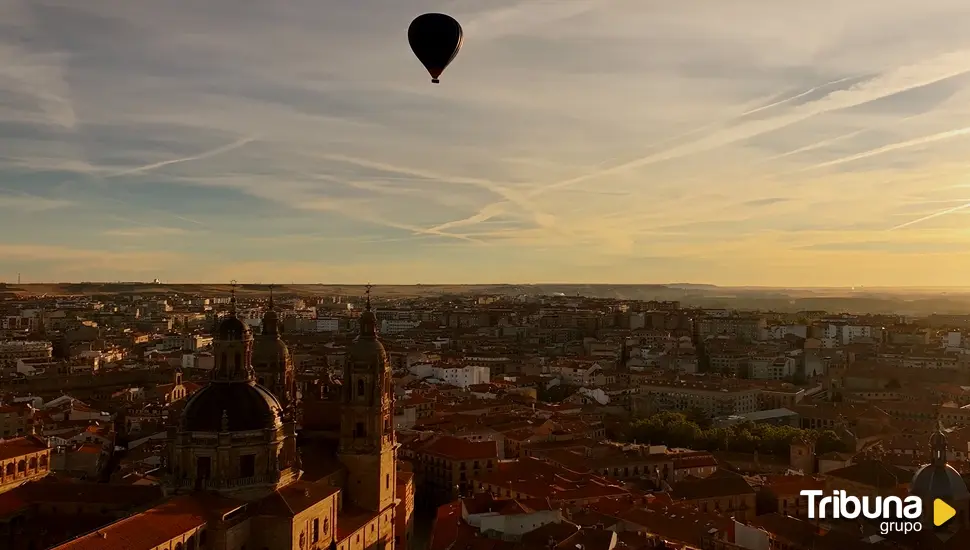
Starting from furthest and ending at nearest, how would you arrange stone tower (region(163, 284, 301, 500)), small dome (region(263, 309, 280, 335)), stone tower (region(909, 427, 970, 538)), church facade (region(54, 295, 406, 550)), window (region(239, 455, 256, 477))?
small dome (region(263, 309, 280, 335))
stone tower (region(909, 427, 970, 538))
window (region(239, 455, 256, 477))
stone tower (region(163, 284, 301, 500))
church facade (region(54, 295, 406, 550))

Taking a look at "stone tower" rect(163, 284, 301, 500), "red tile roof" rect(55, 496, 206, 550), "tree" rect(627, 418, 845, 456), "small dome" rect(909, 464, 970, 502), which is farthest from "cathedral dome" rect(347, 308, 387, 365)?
"tree" rect(627, 418, 845, 456)

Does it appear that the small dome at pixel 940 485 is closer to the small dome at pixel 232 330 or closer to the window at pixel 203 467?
the small dome at pixel 232 330

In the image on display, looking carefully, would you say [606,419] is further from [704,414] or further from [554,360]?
[554,360]

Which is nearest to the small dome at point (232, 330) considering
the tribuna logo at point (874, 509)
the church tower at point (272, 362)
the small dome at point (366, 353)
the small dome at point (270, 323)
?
the small dome at point (366, 353)

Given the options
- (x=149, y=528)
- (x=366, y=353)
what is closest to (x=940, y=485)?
(x=366, y=353)

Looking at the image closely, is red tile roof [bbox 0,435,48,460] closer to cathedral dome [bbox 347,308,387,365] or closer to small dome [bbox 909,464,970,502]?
cathedral dome [bbox 347,308,387,365]

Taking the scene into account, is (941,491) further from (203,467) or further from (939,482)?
(203,467)
